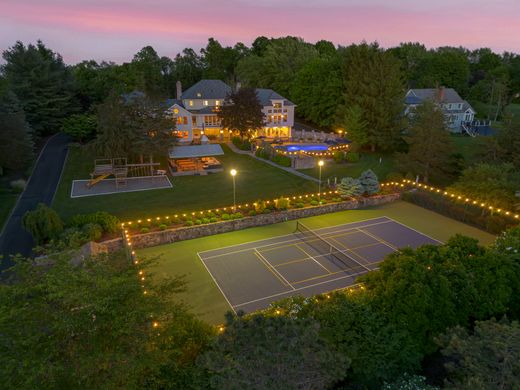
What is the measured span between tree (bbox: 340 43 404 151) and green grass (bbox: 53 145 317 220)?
1746 centimetres

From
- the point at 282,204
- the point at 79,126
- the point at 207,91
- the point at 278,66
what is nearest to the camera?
the point at 282,204

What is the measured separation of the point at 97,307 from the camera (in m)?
8.91

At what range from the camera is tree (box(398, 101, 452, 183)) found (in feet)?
125

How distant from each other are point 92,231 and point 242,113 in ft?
102

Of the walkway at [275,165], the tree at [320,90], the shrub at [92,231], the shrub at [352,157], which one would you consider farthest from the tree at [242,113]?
the shrub at [92,231]

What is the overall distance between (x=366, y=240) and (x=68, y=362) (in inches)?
834

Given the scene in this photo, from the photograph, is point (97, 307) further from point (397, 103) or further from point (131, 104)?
point (397, 103)

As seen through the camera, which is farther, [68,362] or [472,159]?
[472,159]

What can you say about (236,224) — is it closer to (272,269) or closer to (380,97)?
(272,269)

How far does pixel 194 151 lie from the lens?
41.8 m

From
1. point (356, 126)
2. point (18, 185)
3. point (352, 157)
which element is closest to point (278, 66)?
point (356, 126)

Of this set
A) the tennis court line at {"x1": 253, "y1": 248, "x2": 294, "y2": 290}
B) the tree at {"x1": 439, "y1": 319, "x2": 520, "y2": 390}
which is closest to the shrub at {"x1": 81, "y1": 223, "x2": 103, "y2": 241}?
the tennis court line at {"x1": 253, "y1": 248, "x2": 294, "y2": 290}

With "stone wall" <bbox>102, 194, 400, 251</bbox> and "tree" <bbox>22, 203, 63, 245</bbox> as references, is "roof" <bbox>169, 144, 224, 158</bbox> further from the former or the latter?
"tree" <bbox>22, 203, 63, 245</bbox>

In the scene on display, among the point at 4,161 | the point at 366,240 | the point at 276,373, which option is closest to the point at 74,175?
the point at 4,161
